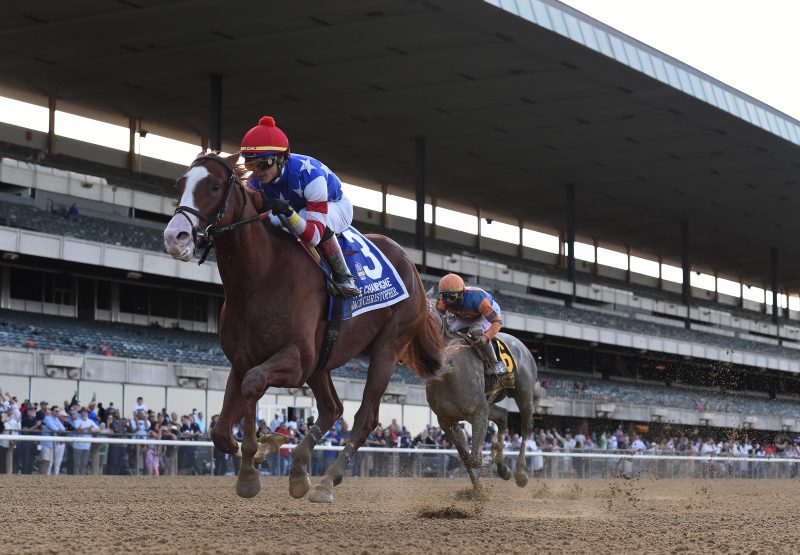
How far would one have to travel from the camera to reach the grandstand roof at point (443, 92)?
27750 mm

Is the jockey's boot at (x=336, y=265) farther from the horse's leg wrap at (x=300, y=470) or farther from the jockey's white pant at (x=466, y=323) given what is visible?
the jockey's white pant at (x=466, y=323)

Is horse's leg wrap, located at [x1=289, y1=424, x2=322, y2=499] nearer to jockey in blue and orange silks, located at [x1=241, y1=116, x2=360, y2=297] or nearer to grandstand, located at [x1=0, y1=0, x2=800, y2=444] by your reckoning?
jockey in blue and orange silks, located at [x1=241, y1=116, x2=360, y2=297]

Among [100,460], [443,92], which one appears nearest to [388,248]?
[100,460]

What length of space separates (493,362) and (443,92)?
2161cm

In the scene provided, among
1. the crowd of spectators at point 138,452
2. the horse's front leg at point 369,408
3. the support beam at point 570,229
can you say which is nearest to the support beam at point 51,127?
the crowd of spectators at point 138,452

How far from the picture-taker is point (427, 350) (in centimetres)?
869

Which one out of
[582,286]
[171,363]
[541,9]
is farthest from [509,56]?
[582,286]

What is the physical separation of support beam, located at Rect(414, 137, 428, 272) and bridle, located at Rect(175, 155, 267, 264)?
30098 millimetres

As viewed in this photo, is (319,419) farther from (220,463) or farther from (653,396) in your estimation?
(653,396)

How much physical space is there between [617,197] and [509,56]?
18.0 m

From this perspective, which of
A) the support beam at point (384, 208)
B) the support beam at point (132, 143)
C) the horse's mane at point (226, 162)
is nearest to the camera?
the horse's mane at point (226, 162)

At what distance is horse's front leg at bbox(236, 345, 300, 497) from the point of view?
6.49m

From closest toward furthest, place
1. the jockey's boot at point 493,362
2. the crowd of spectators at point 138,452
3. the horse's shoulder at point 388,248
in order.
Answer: the horse's shoulder at point 388,248, the jockey's boot at point 493,362, the crowd of spectators at point 138,452

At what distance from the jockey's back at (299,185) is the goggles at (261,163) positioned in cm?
13
